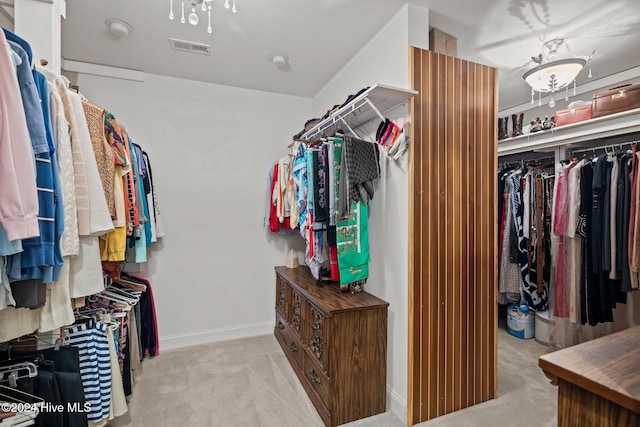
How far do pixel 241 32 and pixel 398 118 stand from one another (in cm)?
135

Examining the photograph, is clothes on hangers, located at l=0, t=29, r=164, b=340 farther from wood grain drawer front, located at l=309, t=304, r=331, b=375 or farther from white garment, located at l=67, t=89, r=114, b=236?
wood grain drawer front, located at l=309, t=304, r=331, b=375

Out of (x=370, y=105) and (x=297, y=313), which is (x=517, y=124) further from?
(x=297, y=313)

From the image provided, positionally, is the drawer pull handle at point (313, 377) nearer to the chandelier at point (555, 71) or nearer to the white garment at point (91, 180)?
the white garment at point (91, 180)

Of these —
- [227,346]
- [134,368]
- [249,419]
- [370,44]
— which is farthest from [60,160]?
[227,346]

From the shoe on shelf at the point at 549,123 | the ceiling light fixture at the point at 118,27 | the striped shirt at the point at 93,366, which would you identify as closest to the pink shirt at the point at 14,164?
the striped shirt at the point at 93,366

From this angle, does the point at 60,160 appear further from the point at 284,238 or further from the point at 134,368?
the point at 284,238

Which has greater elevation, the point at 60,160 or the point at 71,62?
the point at 71,62

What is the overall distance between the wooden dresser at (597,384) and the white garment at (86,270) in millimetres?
1736

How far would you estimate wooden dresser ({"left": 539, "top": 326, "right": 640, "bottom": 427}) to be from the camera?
63cm

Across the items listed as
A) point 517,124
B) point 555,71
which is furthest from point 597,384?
point 517,124

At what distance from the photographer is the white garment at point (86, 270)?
52.9 inches

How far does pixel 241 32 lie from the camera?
7.34 ft

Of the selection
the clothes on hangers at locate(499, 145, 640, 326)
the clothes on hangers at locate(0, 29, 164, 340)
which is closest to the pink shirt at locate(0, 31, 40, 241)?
the clothes on hangers at locate(0, 29, 164, 340)

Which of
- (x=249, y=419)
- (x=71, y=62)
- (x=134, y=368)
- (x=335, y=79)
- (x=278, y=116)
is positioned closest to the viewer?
(x=249, y=419)
